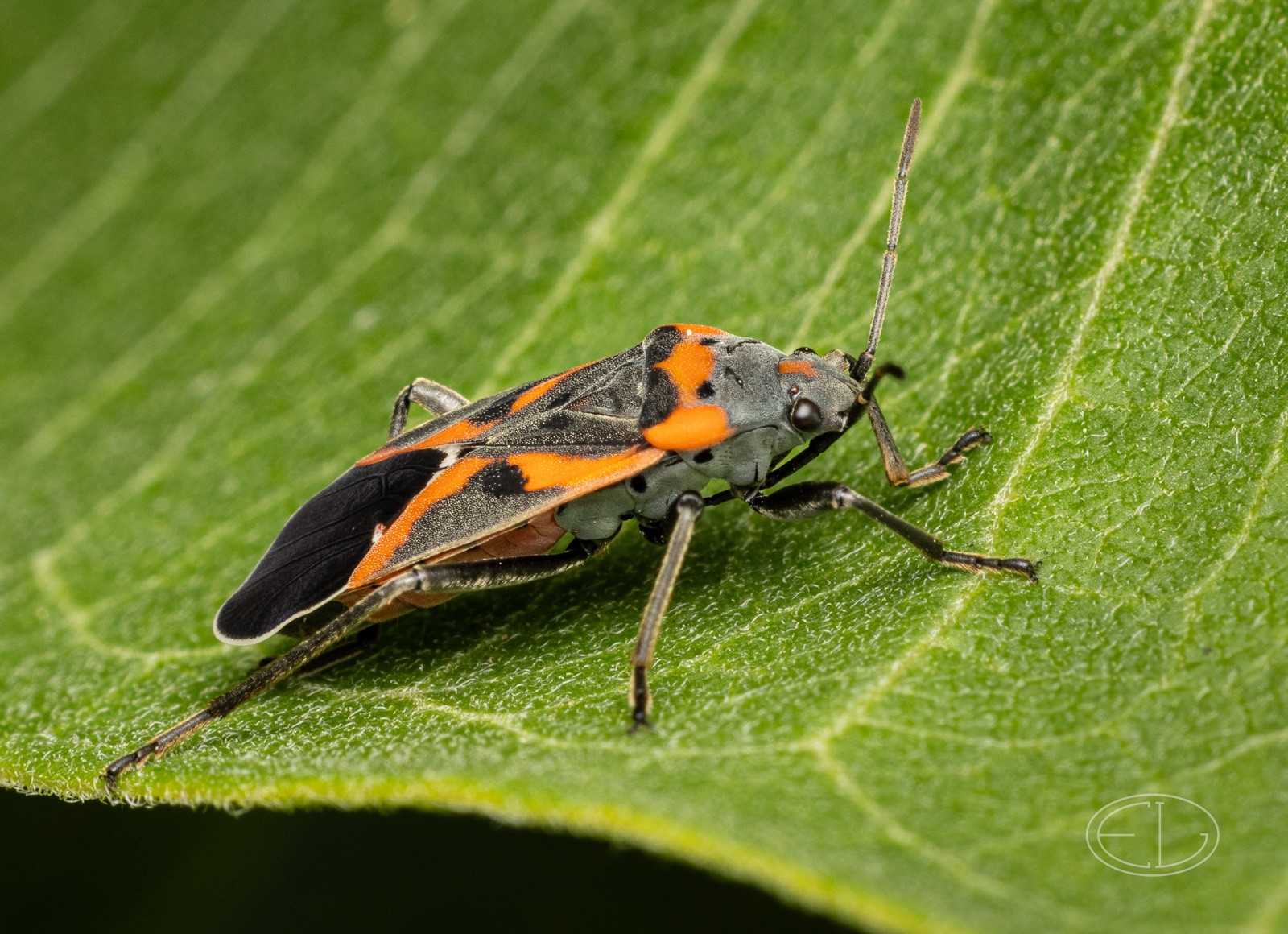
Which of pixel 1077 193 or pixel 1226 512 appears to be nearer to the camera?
pixel 1226 512

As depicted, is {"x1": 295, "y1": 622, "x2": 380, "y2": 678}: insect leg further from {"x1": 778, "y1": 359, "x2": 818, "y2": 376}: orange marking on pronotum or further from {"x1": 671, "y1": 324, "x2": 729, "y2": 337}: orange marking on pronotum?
{"x1": 778, "y1": 359, "x2": 818, "y2": 376}: orange marking on pronotum

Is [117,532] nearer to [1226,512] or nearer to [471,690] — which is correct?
[471,690]

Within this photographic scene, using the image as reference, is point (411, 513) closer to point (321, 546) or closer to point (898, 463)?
point (321, 546)

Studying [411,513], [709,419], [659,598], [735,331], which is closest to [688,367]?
[709,419]

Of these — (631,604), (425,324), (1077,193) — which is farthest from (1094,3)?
(425,324)

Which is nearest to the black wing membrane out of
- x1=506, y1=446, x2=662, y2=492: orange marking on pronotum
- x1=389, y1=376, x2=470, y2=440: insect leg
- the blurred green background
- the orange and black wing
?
the orange and black wing
